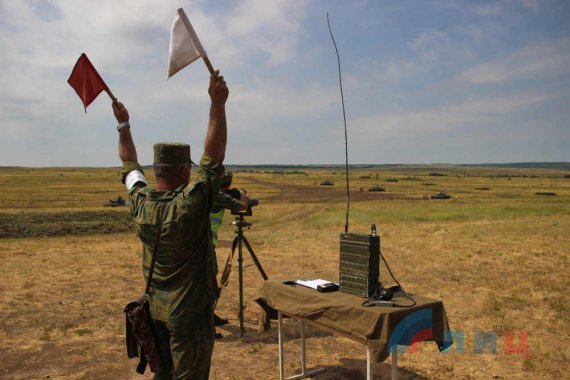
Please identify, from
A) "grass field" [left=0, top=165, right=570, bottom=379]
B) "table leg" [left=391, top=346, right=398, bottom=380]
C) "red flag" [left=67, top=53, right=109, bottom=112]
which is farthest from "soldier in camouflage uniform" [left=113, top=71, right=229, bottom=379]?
"grass field" [left=0, top=165, right=570, bottom=379]

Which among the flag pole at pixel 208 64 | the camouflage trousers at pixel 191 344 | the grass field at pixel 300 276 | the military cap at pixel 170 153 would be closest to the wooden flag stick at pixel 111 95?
the military cap at pixel 170 153

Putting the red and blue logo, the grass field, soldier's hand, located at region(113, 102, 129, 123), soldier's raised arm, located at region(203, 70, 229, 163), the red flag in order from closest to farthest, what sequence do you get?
soldier's raised arm, located at region(203, 70, 229, 163), soldier's hand, located at region(113, 102, 129, 123), the red flag, the red and blue logo, the grass field

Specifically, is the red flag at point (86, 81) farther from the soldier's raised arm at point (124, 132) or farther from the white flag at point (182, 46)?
the white flag at point (182, 46)

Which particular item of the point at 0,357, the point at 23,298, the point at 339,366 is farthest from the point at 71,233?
the point at 339,366

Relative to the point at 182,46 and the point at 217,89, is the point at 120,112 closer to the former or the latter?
the point at 182,46

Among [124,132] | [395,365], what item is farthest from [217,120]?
[395,365]

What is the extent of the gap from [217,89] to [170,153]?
611 mm

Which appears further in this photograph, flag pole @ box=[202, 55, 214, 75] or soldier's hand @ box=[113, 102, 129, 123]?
soldier's hand @ box=[113, 102, 129, 123]

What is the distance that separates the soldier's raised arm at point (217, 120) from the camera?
2.83 meters

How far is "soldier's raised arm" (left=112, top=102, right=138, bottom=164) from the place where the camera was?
3527 mm

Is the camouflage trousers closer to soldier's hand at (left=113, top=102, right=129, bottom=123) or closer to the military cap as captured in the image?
the military cap

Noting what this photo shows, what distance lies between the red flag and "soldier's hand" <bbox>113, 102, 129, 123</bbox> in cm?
26

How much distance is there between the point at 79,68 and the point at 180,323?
2.20 meters

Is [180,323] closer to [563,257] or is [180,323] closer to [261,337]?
[261,337]
